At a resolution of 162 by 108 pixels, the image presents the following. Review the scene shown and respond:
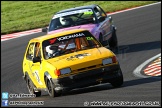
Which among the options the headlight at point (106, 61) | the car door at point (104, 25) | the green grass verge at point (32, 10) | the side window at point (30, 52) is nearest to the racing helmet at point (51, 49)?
the side window at point (30, 52)

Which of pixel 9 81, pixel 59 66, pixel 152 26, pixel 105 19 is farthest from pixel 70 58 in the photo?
pixel 152 26

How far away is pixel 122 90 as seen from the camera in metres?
10.4

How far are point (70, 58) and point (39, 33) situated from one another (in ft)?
49.1

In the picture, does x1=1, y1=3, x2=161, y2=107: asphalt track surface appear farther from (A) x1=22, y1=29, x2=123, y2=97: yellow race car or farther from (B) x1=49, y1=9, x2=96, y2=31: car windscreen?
(B) x1=49, y1=9, x2=96, y2=31: car windscreen

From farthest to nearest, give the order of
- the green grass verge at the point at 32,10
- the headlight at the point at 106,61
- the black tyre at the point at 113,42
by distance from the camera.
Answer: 1. the green grass verge at the point at 32,10
2. the black tyre at the point at 113,42
3. the headlight at the point at 106,61

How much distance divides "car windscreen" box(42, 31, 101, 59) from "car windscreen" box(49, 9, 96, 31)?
225 inches

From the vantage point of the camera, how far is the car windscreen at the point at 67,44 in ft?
38.0

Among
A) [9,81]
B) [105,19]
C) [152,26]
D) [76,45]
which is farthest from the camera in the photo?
[152,26]

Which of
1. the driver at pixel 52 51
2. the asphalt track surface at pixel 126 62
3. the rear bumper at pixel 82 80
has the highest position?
the driver at pixel 52 51

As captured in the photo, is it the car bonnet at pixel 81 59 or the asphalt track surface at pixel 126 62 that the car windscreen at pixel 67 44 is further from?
the asphalt track surface at pixel 126 62

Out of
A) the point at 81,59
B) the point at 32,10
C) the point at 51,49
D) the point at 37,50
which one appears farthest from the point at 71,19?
the point at 32,10

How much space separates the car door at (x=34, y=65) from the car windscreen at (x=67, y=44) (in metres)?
0.31

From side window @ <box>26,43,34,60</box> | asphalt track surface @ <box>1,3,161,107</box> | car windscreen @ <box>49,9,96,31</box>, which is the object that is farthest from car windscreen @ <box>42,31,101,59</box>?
car windscreen @ <box>49,9,96,31</box>

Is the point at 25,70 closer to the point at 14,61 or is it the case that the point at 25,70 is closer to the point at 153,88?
the point at 153,88
